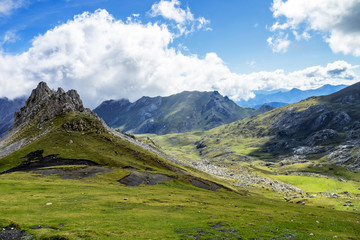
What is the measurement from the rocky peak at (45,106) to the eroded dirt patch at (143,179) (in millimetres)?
98251

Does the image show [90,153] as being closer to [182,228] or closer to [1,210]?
[1,210]

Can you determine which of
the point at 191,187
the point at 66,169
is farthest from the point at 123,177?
the point at 191,187

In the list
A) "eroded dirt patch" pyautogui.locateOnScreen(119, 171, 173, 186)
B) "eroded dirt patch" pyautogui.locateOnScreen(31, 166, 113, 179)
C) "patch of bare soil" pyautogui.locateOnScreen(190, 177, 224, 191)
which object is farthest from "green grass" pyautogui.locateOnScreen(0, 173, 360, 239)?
"patch of bare soil" pyautogui.locateOnScreen(190, 177, 224, 191)

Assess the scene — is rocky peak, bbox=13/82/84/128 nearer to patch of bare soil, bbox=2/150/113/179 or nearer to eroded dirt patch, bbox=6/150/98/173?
eroded dirt patch, bbox=6/150/98/173

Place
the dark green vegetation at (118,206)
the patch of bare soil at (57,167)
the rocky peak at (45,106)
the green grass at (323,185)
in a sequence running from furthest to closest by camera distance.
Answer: the rocky peak at (45,106) < the green grass at (323,185) < the patch of bare soil at (57,167) < the dark green vegetation at (118,206)

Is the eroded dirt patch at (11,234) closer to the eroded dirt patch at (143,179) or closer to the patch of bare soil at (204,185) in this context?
the eroded dirt patch at (143,179)

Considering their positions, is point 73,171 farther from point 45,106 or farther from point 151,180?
point 45,106

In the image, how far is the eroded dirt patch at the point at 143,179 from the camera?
9006 cm

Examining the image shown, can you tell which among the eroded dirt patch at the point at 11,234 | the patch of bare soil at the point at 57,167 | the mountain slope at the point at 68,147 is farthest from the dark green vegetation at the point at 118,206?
the mountain slope at the point at 68,147

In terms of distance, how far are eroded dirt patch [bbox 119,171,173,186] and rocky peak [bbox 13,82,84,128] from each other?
98251 millimetres

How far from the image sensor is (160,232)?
34031mm

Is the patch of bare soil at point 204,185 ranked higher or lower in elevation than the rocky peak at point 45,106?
lower

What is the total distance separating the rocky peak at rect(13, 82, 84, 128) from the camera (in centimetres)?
16188

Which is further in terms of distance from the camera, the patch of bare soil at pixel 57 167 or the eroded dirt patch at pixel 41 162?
the eroded dirt patch at pixel 41 162
